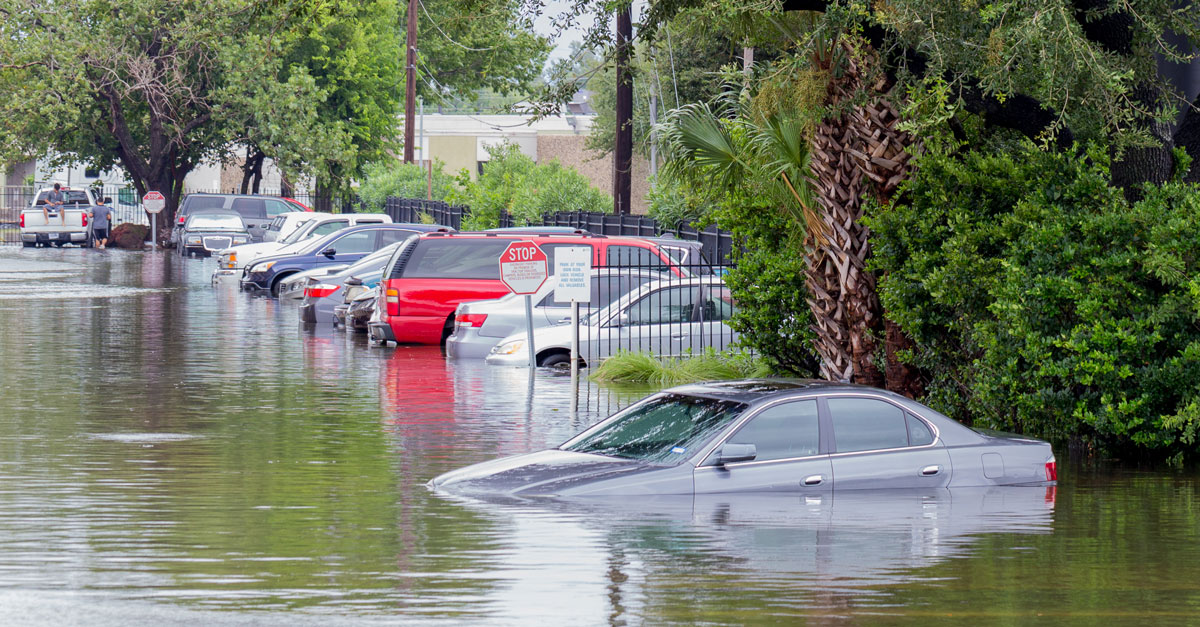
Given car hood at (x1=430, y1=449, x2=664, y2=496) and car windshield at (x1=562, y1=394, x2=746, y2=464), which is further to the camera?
car windshield at (x1=562, y1=394, x2=746, y2=464)

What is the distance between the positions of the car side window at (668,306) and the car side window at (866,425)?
9683 millimetres

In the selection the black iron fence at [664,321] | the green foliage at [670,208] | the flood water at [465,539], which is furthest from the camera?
the green foliage at [670,208]

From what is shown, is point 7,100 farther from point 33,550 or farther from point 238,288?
point 33,550

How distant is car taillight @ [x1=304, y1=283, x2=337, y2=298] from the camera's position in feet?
95.5

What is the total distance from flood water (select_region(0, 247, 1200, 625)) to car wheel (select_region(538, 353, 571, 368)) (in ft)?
15.0

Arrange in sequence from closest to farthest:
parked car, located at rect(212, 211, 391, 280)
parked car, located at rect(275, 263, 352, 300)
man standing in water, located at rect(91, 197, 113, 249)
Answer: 1. parked car, located at rect(275, 263, 352, 300)
2. parked car, located at rect(212, 211, 391, 280)
3. man standing in water, located at rect(91, 197, 113, 249)

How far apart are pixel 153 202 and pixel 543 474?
4977cm

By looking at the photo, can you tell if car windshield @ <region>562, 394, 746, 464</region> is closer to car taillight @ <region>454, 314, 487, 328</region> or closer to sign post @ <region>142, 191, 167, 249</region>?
car taillight @ <region>454, 314, 487, 328</region>

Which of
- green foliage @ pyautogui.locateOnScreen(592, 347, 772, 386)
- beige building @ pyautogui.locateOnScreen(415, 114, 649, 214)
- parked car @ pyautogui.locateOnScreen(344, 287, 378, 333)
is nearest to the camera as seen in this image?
green foliage @ pyautogui.locateOnScreen(592, 347, 772, 386)

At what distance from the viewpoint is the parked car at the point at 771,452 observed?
1074cm

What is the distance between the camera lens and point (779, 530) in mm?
10242

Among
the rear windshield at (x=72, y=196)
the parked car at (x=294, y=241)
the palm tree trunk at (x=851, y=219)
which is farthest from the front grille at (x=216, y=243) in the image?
the palm tree trunk at (x=851, y=219)

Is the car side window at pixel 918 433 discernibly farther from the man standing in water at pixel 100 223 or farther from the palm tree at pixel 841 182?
the man standing in water at pixel 100 223

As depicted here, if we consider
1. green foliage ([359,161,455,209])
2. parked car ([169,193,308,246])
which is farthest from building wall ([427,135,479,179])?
parked car ([169,193,308,246])
